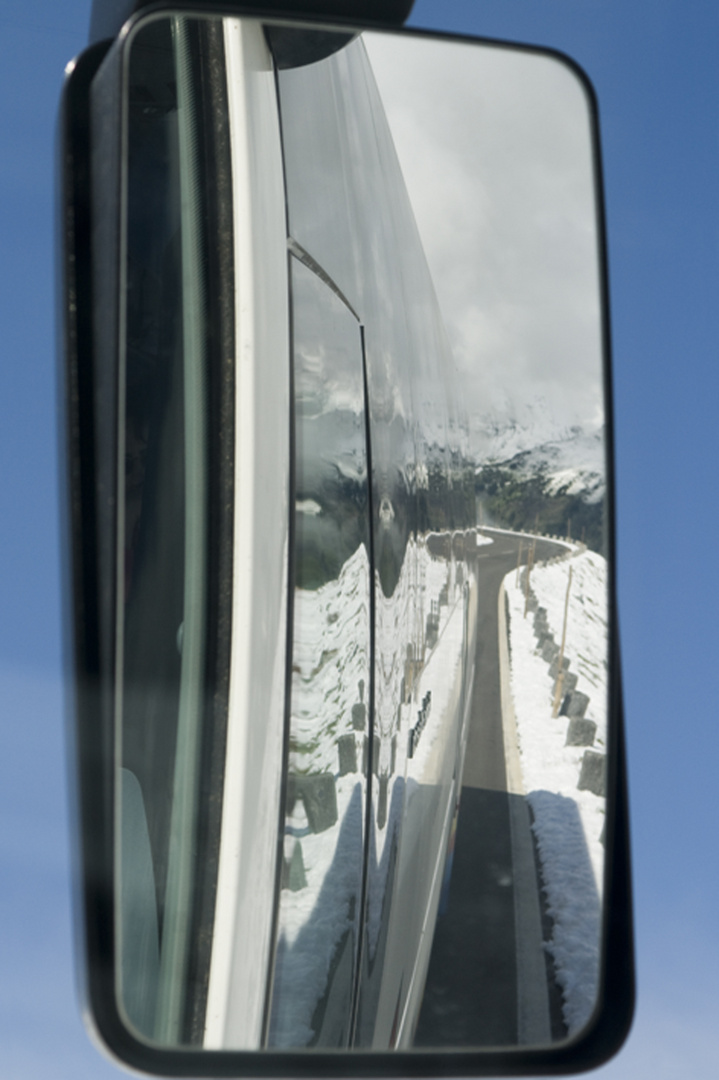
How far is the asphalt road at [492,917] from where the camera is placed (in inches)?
56.9

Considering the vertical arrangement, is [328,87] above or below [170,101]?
above

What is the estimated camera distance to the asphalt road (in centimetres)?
145

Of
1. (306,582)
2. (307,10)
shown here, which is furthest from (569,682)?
(307,10)

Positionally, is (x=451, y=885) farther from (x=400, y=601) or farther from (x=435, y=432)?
(x=435, y=432)

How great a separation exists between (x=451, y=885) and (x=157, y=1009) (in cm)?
45

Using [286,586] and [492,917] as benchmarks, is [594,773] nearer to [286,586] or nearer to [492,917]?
[492,917]

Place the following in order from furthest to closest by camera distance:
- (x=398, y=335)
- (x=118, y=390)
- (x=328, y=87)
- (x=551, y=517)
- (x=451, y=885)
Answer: (x=398, y=335) → (x=328, y=87) → (x=451, y=885) → (x=551, y=517) → (x=118, y=390)

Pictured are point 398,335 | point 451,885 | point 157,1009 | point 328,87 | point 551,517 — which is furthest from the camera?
point 398,335

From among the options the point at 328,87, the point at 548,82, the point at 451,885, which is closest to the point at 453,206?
the point at 548,82

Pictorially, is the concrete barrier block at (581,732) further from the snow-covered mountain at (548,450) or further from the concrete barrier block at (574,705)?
the snow-covered mountain at (548,450)

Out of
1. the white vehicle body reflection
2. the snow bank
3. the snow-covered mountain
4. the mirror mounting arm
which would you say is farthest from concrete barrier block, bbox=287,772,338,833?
the mirror mounting arm

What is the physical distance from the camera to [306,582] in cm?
166

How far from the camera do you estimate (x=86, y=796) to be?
1188 millimetres

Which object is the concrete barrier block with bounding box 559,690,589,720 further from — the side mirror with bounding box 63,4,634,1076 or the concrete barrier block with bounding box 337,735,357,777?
the concrete barrier block with bounding box 337,735,357,777
